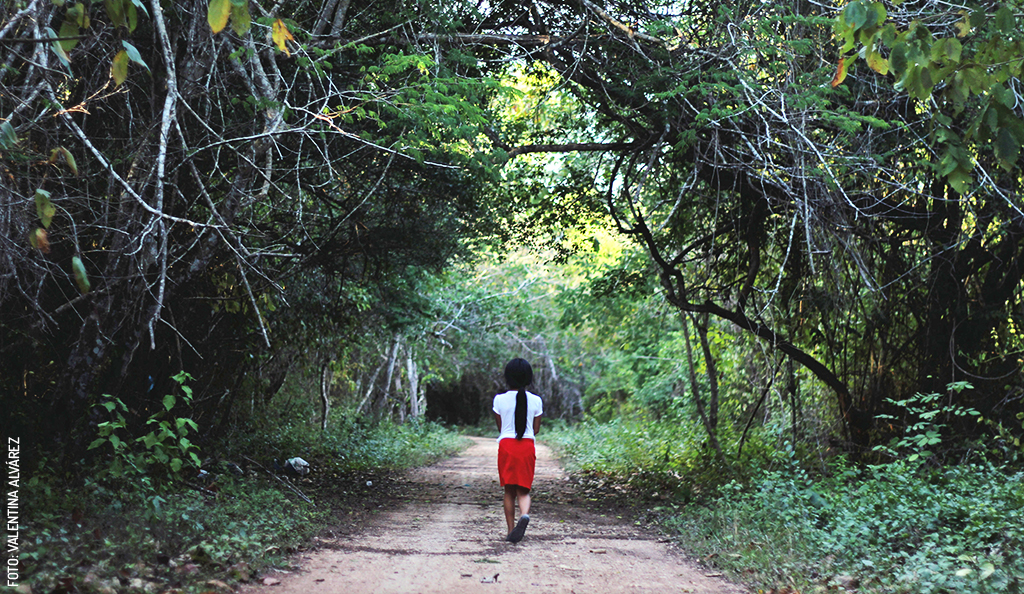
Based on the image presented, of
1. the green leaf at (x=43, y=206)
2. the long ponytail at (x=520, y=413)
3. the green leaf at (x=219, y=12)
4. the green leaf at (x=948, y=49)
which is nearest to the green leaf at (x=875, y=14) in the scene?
the green leaf at (x=948, y=49)

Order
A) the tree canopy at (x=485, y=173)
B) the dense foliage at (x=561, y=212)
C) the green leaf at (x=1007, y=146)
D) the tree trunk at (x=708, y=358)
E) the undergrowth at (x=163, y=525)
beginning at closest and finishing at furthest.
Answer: the green leaf at (x=1007, y=146) < the undergrowth at (x=163, y=525) < the dense foliage at (x=561, y=212) < the tree canopy at (x=485, y=173) < the tree trunk at (x=708, y=358)

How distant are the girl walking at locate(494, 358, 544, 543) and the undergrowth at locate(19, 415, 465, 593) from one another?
176 cm

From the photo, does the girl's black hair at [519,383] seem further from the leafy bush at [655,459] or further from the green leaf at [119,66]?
the green leaf at [119,66]

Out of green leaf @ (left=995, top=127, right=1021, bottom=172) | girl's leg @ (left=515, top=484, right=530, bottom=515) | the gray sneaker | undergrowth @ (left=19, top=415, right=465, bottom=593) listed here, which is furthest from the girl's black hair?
green leaf @ (left=995, top=127, right=1021, bottom=172)

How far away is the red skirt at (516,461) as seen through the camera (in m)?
6.48

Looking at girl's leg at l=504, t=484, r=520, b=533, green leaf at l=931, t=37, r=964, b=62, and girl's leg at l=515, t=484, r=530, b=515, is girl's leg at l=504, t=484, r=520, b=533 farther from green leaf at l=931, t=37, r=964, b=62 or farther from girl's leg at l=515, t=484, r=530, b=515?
green leaf at l=931, t=37, r=964, b=62

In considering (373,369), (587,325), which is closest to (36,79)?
(587,325)

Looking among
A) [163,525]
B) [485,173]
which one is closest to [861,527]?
[485,173]

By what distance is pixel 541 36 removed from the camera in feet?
25.7

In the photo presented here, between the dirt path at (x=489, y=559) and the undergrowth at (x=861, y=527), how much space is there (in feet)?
1.51

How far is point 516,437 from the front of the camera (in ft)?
21.5

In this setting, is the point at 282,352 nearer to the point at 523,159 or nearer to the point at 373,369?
the point at 523,159

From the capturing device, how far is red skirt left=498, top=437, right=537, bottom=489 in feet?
21.2

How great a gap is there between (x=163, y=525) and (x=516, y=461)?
2.82 metres
